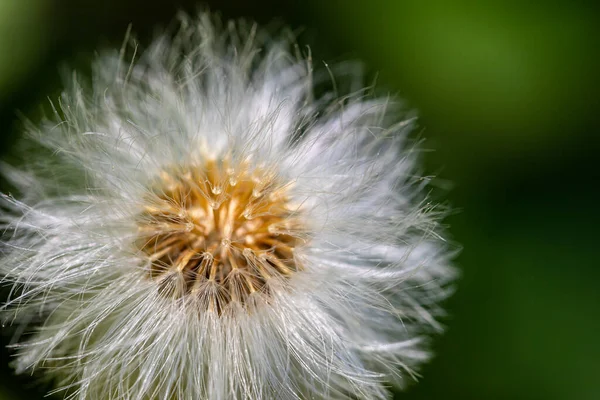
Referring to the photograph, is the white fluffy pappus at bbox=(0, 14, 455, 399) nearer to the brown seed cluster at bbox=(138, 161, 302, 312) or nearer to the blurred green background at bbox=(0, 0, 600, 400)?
the brown seed cluster at bbox=(138, 161, 302, 312)

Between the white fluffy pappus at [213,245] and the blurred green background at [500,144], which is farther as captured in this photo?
the blurred green background at [500,144]

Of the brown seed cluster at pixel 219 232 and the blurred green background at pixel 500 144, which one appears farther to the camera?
the blurred green background at pixel 500 144

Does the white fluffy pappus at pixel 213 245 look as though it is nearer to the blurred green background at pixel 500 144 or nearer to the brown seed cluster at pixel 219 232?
the brown seed cluster at pixel 219 232

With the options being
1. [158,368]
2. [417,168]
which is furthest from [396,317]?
[158,368]

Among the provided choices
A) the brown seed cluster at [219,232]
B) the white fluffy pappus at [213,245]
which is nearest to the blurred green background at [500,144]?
the white fluffy pappus at [213,245]

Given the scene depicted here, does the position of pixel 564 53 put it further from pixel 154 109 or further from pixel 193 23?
pixel 154 109

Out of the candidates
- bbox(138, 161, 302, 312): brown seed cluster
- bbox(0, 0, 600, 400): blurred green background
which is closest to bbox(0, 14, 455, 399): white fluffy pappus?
bbox(138, 161, 302, 312): brown seed cluster
